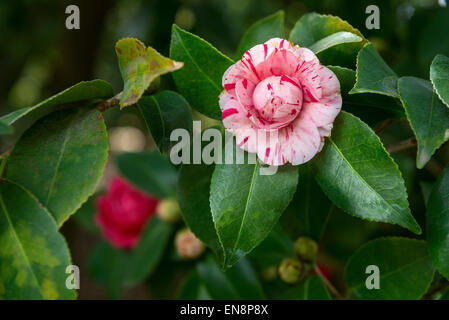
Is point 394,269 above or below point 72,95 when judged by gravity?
below

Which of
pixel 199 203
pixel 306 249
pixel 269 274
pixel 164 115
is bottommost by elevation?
pixel 269 274

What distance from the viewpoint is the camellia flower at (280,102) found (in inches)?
20.5

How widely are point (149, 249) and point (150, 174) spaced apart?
177 mm

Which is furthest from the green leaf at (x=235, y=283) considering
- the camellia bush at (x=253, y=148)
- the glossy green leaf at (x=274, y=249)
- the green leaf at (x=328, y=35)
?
the green leaf at (x=328, y=35)

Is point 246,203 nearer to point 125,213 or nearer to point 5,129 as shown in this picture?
point 5,129

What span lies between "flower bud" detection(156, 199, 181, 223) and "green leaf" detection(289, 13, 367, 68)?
482 millimetres

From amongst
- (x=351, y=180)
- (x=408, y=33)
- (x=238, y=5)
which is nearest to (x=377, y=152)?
(x=351, y=180)

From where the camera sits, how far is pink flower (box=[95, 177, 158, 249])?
1096 mm

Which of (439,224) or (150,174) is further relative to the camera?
(150,174)

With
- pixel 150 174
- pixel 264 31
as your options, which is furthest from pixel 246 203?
pixel 150 174

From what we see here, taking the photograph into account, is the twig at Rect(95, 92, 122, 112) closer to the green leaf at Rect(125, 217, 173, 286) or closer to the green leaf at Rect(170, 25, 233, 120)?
the green leaf at Rect(170, 25, 233, 120)

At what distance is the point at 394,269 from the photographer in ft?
2.14

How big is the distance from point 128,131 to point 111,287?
214 centimetres

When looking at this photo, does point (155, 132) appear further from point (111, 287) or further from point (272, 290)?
point (111, 287)
